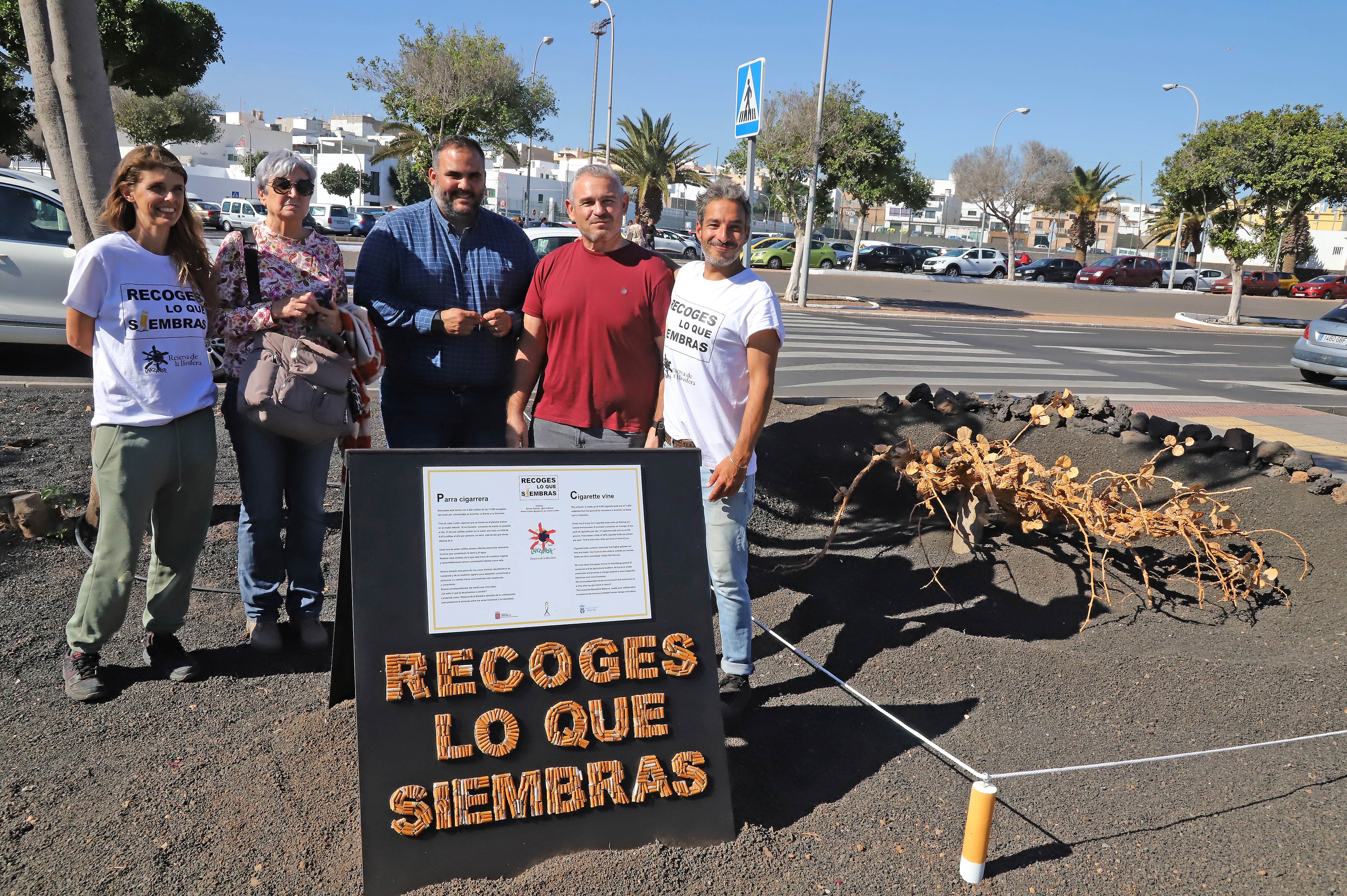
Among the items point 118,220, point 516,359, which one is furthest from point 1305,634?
point 118,220

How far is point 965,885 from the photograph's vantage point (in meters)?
2.43

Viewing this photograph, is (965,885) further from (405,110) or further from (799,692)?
(405,110)

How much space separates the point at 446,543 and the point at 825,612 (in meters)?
2.25

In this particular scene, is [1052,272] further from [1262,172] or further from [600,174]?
[600,174]

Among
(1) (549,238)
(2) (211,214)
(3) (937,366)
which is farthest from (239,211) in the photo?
(3) (937,366)

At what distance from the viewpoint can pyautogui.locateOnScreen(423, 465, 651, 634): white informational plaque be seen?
2451mm

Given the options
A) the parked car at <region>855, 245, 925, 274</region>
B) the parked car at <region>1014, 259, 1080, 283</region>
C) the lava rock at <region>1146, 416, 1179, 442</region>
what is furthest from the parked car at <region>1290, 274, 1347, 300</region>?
the lava rock at <region>1146, 416, 1179, 442</region>

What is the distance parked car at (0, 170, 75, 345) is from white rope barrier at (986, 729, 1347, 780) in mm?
8863

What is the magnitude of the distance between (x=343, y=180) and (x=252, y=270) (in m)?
65.4

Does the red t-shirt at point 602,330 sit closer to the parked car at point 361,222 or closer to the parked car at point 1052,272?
the parked car at point 361,222

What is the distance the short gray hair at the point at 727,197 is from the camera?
9.93 feet

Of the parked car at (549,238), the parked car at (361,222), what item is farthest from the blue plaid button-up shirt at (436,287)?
the parked car at (361,222)

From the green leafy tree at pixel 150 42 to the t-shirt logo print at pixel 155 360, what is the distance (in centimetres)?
1826

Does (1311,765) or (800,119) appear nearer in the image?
(1311,765)
